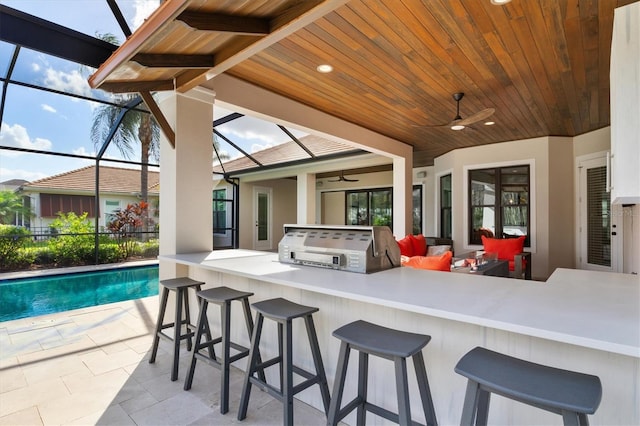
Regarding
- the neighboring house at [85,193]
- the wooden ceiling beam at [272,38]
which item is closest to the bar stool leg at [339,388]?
the wooden ceiling beam at [272,38]

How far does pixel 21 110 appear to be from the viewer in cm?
657

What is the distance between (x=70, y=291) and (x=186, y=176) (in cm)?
466

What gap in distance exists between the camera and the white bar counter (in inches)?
45.3

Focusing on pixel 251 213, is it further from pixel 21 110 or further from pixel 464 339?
pixel 464 339

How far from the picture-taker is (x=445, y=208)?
302 inches

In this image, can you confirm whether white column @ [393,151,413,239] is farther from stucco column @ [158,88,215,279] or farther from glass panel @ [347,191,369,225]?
stucco column @ [158,88,215,279]

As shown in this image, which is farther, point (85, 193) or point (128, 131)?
point (85, 193)

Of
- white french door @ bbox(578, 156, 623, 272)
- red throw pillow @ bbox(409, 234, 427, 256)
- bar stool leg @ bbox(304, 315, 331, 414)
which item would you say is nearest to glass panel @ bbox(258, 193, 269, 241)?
red throw pillow @ bbox(409, 234, 427, 256)

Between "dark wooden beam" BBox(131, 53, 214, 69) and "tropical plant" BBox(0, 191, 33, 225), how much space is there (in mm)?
8231

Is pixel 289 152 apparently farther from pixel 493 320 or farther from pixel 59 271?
pixel 493 320

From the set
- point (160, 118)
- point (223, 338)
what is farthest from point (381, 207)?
point (223, 338)

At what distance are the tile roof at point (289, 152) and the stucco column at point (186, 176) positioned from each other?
339 cm

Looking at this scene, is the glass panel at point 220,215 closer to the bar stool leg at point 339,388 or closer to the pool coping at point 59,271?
the pool coping at point 59,271

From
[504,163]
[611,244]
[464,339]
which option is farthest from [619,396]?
[504,163]
